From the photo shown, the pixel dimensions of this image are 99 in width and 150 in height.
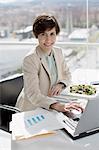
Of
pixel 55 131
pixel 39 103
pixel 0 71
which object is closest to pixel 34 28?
pixel 39 103

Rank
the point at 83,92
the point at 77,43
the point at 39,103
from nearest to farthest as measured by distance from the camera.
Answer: the point at 39,103 < the point at 83,92 < the point at 77,43

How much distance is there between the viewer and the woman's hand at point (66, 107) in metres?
1.64

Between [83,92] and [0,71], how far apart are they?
233 cm

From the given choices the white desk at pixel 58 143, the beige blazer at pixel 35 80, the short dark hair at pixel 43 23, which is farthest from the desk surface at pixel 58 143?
the short dark hair at pixel 43 23

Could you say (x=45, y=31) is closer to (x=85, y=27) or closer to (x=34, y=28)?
(x=34, y=28)

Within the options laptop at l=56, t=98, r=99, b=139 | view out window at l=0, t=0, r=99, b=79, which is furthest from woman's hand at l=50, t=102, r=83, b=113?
view out window at l=0, t=0, r=99, b=79

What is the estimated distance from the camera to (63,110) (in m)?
1.63

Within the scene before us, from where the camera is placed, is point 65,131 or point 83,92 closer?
point 65,131

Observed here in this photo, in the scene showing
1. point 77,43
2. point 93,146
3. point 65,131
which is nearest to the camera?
point 93,146

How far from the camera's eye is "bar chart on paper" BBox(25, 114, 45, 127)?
1.50m

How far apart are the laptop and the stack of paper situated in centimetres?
7

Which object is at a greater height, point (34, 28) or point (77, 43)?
point (34, 28)

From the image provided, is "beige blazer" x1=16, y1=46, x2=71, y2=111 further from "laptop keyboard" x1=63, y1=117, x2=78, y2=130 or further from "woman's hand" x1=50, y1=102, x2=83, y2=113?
"laptop keyboard" x1=63, y1=117, x2=78, y2=130

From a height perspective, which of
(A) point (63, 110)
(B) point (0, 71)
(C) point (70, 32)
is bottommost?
(B) point (0, 71)
